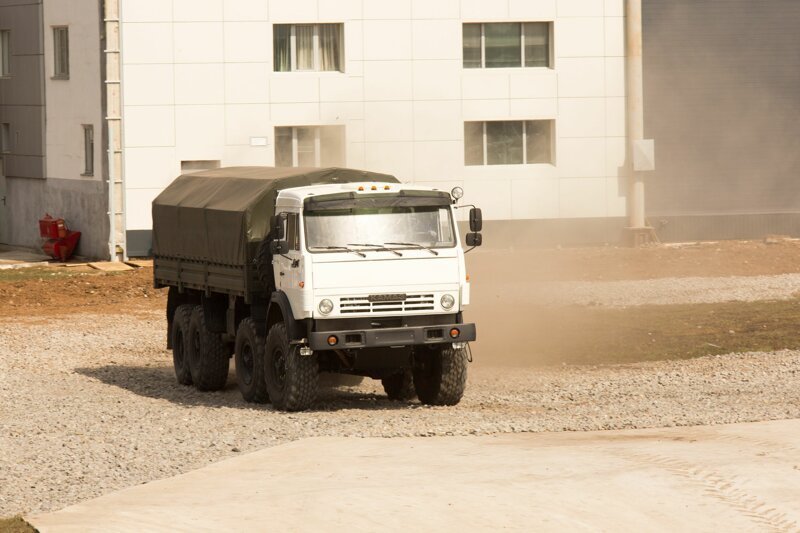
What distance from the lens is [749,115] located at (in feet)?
155

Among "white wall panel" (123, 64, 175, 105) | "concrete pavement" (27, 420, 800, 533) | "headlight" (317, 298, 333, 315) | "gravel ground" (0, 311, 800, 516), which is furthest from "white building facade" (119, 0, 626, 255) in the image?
"concrete pavement" (27, 420, 800, 533)

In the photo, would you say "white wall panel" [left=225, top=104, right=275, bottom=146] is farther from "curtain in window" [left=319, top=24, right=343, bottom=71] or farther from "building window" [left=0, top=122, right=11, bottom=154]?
"building window" [left=0, top=122, right=11, bottom=154]

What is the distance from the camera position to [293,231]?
19.7 meters

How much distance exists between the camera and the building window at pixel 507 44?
4447 cm

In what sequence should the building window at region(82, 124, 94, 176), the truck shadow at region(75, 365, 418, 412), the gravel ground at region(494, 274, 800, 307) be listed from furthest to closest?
the building window at region(82, 124, 94, 176), the gravel ground at region(494, 274, 800, 307), the truck shadow at region(75, 365, 418, 412)

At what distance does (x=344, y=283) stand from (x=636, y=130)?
2687 cm

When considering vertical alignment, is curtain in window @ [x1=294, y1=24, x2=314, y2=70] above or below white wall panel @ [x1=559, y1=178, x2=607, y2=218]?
above

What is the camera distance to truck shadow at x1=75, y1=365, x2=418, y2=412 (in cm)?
2097

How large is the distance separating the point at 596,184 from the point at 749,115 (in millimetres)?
5724

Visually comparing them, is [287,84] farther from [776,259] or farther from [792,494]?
[792,494]

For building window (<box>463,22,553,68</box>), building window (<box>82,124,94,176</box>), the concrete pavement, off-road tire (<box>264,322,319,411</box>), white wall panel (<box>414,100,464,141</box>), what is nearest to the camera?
the concrete pavement

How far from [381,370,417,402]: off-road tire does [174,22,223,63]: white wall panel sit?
71.8 ft

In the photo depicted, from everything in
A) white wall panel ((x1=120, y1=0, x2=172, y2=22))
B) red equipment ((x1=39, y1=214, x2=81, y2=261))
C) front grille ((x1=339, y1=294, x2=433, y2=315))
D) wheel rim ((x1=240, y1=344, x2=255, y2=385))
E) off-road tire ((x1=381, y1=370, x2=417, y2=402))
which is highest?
white wall panel ((x1=120, y1=0, x2=172, y2=22))

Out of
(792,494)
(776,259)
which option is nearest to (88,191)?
(776,259)
